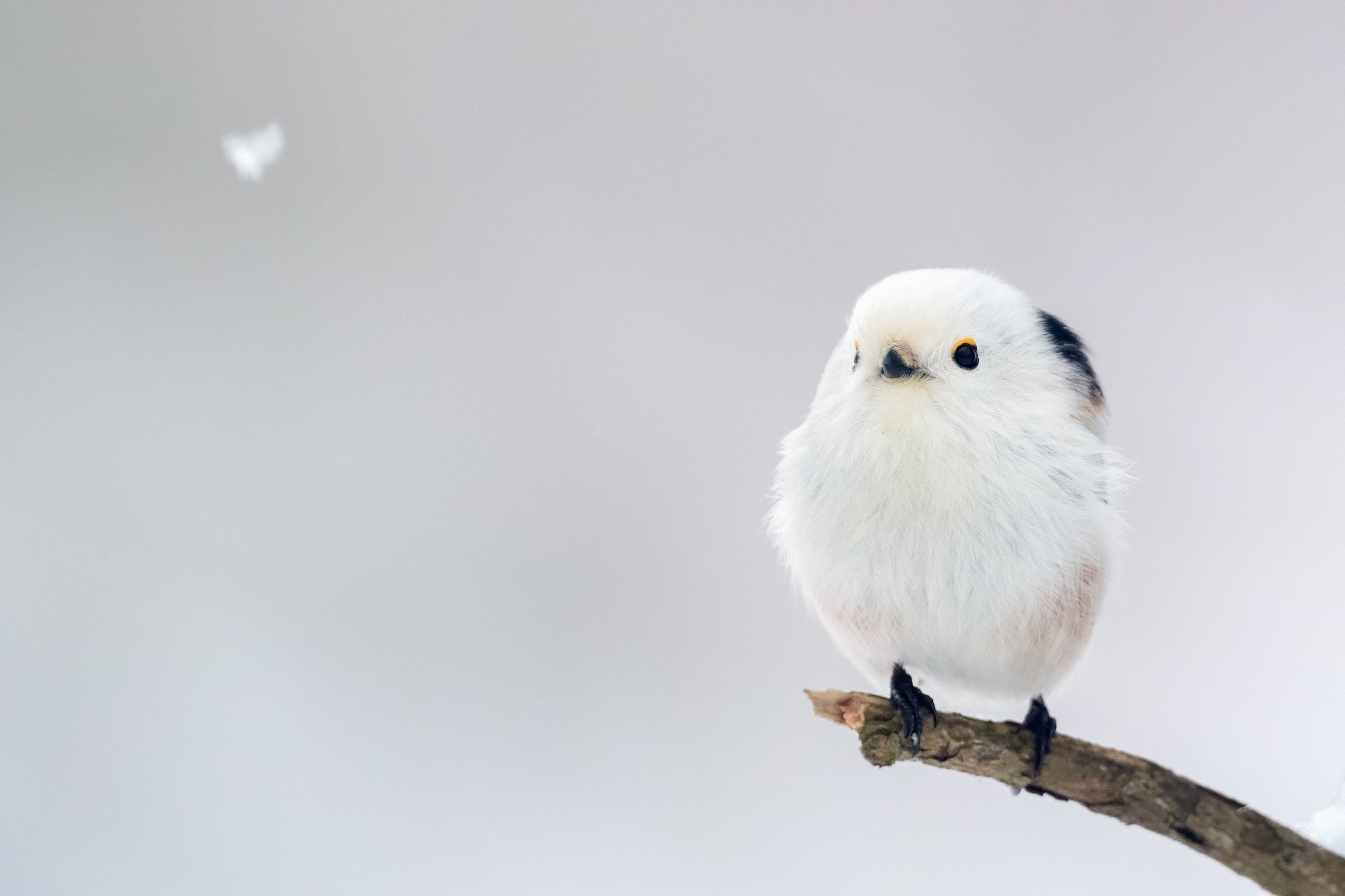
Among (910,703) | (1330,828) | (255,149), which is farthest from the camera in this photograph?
(255,149)

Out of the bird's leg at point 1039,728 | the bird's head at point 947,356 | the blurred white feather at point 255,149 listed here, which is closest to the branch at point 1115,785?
the bird's leg at point 1039,728

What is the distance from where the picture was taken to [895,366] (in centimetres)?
100

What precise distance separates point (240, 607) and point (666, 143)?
130 cm

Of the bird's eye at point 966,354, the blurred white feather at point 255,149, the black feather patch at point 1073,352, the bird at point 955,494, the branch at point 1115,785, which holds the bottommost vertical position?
the branch at point 1115,785

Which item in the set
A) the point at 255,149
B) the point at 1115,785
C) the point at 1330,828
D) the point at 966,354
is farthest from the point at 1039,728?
the point at 255,149

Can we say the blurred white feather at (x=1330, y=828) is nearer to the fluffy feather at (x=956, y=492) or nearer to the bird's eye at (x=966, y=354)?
the fluffy feather at (x=956, y=492)

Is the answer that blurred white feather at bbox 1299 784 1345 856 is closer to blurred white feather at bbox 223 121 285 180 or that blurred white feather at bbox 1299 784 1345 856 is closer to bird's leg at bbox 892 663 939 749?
bird's leg at bbox 892 663 939 749

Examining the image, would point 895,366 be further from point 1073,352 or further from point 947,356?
point 1073,352

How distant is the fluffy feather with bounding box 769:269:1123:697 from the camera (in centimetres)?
99

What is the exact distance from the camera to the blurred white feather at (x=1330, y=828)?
0.92 metres

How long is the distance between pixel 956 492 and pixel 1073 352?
271 millimetres

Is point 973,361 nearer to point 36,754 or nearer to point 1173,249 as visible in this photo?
point 1173,249

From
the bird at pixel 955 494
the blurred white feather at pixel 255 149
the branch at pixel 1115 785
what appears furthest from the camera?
the blurred white feather at pixel 255 149

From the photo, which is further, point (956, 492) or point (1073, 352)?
point (1073, 352)
